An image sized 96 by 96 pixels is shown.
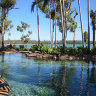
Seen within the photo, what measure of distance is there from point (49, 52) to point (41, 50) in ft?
6.74

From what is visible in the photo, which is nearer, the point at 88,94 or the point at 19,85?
the point at 88,94

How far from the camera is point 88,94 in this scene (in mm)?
6699

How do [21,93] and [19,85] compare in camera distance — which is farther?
[19,85]

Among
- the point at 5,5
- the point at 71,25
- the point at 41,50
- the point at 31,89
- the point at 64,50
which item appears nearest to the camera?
the point at 31,89

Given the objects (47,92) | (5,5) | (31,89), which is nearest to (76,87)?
(47,92)

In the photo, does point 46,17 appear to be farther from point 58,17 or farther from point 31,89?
point 31,89

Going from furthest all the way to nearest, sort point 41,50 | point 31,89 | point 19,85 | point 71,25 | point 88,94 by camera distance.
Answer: point 71,25
point 41,50
point 19,85
point 31,89
point 88,94

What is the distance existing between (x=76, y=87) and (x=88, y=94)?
3.50 ft

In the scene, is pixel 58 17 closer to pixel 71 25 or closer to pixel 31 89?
pixel 71 25

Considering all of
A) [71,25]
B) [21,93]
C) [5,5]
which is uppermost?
[5,5]

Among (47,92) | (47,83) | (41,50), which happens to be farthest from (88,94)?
(41,50)

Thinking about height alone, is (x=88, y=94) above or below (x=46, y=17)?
below

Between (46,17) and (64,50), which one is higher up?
(46,17)

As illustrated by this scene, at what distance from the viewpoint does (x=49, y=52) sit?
22.9m
